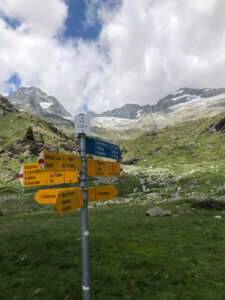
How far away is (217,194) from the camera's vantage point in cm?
4428

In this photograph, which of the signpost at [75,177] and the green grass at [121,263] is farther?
the green grass at [121,263]

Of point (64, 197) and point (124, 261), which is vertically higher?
point (64, 197)

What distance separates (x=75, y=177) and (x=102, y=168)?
1.52m

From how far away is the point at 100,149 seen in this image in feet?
29.2

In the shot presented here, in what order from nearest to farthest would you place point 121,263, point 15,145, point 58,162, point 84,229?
1. point 58,162
2. point 84,229
3. point 121,263
4. point 15,145

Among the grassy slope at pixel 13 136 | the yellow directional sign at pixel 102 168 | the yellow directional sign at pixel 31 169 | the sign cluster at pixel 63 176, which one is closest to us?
the sign cluster at pixel 63 176

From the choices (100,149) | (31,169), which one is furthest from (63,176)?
(100,149)

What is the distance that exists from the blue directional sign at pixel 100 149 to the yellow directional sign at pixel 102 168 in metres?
0.33

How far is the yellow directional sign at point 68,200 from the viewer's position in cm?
668

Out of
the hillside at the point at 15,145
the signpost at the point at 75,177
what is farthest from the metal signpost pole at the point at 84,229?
the hillside at the point at 15,145

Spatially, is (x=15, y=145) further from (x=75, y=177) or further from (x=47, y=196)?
(x=47, y=196)

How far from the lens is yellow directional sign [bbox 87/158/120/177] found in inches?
326

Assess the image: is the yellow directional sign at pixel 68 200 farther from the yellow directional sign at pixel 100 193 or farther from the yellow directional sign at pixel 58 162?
the yellow directional sign at pixel 58 162

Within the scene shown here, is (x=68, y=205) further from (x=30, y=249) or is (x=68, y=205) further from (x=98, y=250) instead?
(x=30, y=249)
